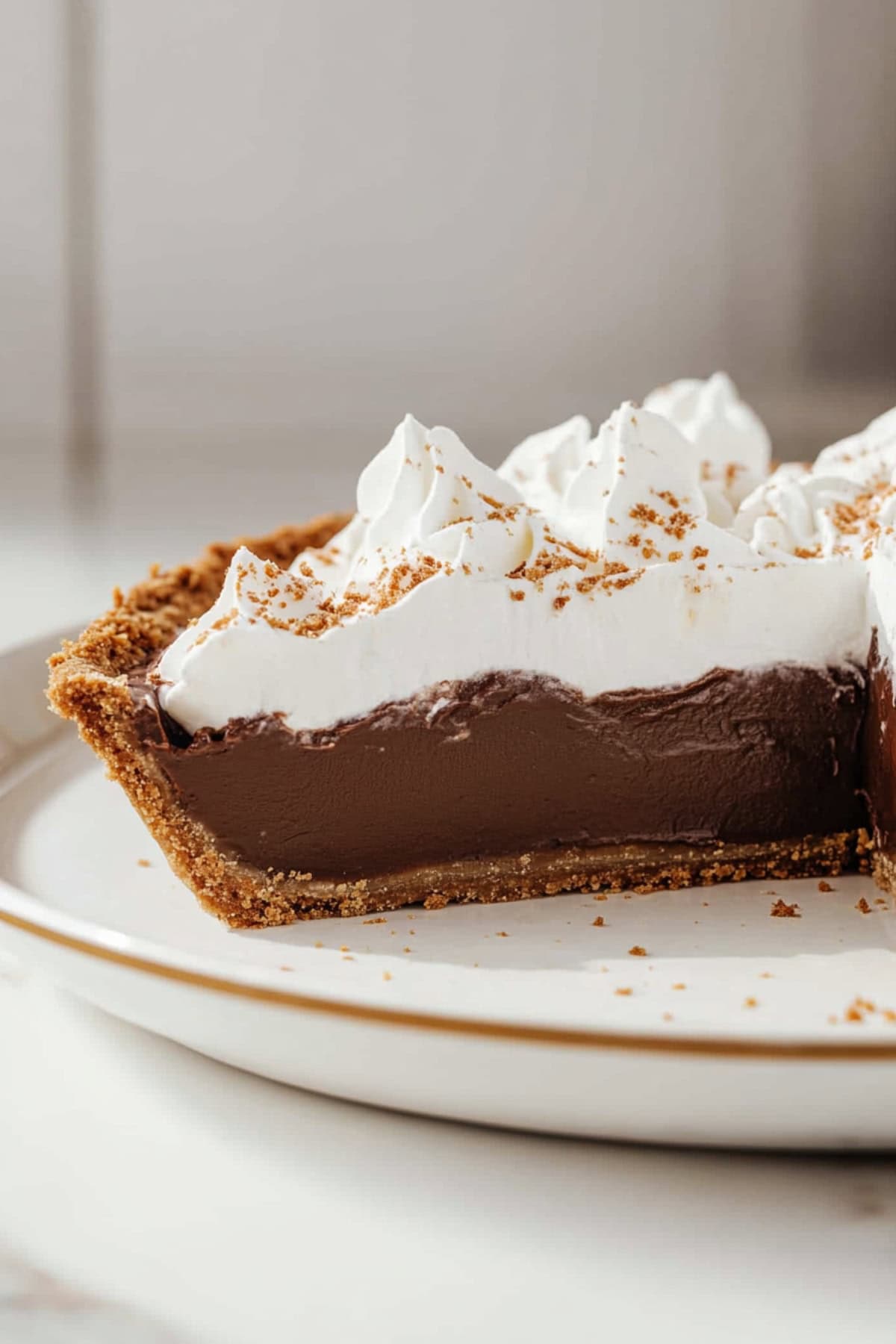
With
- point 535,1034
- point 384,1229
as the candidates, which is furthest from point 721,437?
point 384,1229

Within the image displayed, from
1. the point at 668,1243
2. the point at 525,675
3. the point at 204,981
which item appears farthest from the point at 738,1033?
the point at 525,675

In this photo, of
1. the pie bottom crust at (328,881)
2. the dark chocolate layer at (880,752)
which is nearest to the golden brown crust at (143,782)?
the pie bottom crust at (328,881)

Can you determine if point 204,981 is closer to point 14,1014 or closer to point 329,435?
point 14,1014

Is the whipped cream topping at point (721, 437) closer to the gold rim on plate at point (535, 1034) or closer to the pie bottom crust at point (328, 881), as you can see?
the pie bottom crust at point (328, 881)

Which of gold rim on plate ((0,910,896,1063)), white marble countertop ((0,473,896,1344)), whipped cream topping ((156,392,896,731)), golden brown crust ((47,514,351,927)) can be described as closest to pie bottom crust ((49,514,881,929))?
golden brown crust ((47,514,351,927))

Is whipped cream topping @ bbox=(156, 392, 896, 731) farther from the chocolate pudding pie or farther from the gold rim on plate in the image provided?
the gold rim on plate
